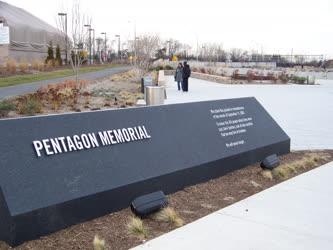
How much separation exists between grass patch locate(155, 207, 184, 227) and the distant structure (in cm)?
4833

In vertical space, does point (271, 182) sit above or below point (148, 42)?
below

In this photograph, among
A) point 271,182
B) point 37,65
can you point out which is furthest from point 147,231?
point 37,65

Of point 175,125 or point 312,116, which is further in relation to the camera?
point 312,116

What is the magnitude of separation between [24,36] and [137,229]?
5968cm

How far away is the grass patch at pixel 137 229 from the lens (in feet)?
14.8

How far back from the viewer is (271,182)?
669cm

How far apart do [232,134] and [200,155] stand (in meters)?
1.20

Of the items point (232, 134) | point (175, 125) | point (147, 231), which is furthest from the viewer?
point (232, 134)

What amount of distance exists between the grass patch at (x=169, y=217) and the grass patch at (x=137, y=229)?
0.31 m

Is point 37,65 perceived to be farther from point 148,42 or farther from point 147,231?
point 147,231

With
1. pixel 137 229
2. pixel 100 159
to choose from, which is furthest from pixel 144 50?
pixel 137 229

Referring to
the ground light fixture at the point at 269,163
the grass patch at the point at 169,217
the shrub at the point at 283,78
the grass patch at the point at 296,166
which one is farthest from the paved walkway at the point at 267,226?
the shrub at the point at 283,78

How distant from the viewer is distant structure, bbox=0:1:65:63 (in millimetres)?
55000

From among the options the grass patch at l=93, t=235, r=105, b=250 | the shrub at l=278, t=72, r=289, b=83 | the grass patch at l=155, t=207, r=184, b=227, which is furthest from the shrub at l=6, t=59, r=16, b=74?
the grass patch at l=93, t=235, r=105, b=250
